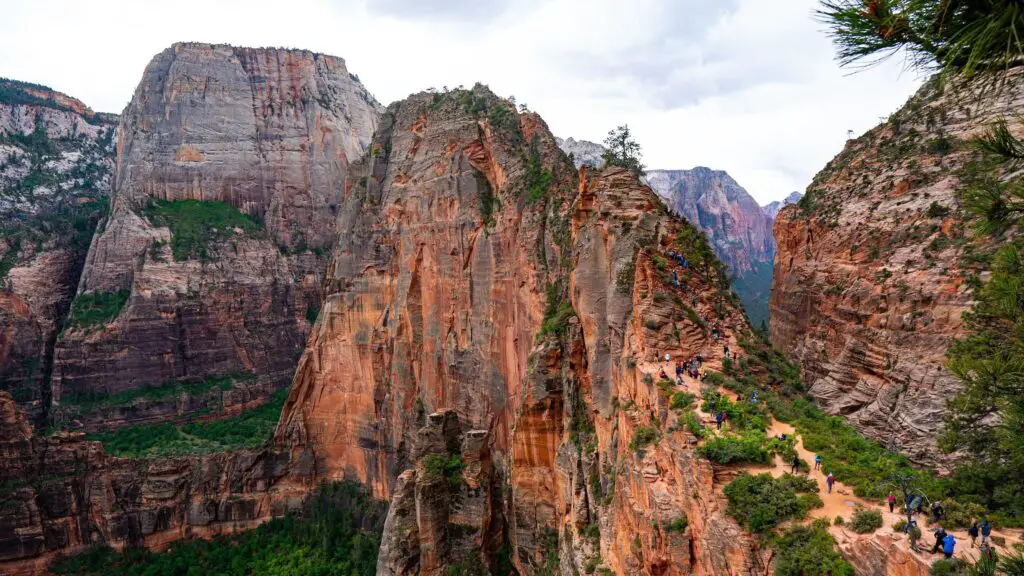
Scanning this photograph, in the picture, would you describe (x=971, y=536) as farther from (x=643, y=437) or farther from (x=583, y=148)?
(x=583, y=148)

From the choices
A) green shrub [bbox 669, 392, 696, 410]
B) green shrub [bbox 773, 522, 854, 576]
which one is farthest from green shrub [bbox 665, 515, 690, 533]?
green shrub [bbox 669, 392, 696, 410]

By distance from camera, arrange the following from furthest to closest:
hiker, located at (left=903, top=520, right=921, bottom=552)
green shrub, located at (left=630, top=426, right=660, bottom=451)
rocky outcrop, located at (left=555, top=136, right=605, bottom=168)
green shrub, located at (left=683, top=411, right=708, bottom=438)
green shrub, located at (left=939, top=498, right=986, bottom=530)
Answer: rocky outcrop, located at (left=555, top=136, right=605, bottom=168) → green shrub, located at (left=630, top=426, right=660, bottom=451) → green shrub, located at (left=683, top=411, right=708, bottom=438) → green shrub, located at (left=939, top=498, right=986, bottom=530) → hiker, located at (left=903, top=520, right=921, bottom=552)

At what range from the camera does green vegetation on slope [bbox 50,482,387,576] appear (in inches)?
1766

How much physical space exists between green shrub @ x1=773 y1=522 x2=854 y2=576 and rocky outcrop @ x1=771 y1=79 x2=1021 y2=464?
51.8ft

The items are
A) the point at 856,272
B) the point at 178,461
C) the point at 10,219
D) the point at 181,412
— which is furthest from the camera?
the point at 10,219

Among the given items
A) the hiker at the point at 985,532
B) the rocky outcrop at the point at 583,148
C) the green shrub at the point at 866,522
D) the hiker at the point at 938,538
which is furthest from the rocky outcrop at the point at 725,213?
the hiker at the point at 938,538

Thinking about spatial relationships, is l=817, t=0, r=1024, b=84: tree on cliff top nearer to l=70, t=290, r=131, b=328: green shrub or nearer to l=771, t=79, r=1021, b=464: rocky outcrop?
l=771, t=79, r=1021, b=464: rocky outcrop

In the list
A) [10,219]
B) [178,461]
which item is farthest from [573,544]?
[10,219]

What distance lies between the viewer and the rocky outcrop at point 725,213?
474 feet

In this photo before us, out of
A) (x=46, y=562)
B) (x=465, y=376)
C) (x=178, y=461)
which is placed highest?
(x=465, y=376)

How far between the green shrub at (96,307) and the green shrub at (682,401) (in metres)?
72.3

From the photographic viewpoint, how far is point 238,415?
68000 millimetres

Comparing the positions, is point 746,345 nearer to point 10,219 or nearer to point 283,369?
point 283,369

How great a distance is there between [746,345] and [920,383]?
12.3 meters
